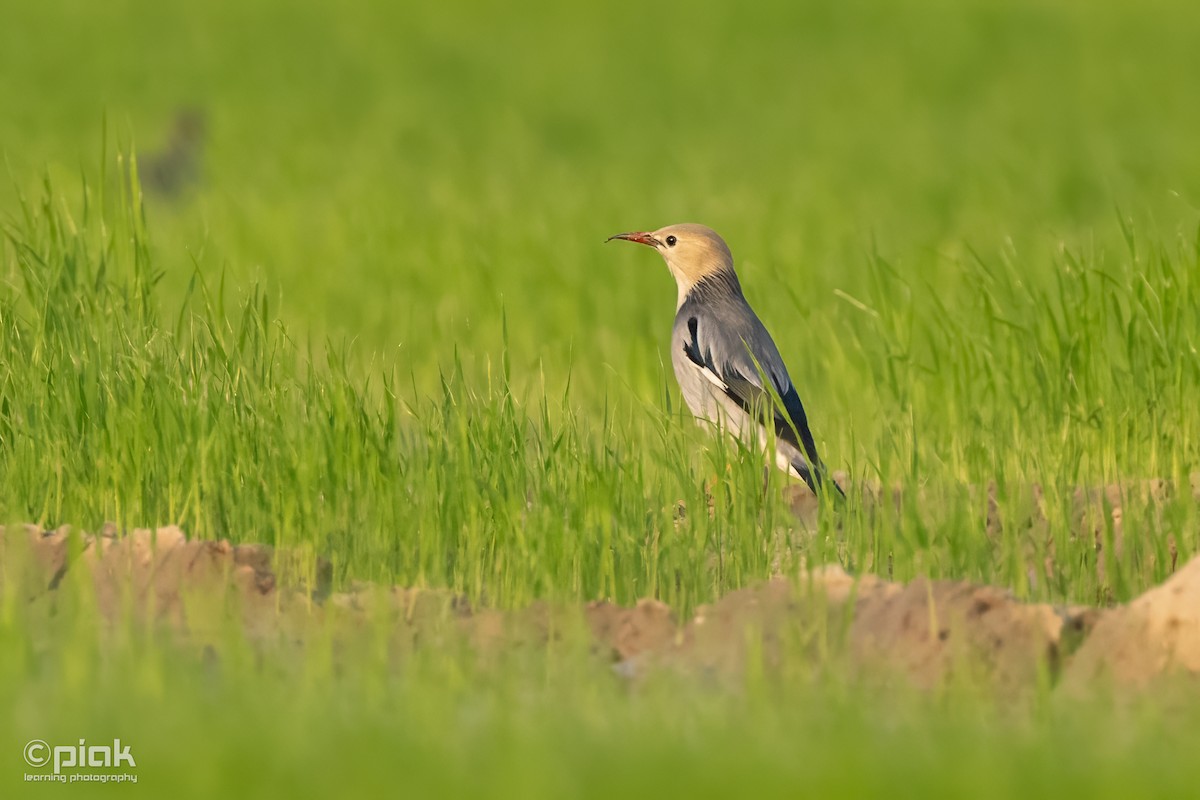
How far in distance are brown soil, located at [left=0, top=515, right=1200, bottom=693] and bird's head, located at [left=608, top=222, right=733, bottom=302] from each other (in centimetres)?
300

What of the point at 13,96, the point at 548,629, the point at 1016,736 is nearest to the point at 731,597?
the point at 548,629

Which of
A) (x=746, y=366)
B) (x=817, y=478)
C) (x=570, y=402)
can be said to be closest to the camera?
(x=817, y=478)

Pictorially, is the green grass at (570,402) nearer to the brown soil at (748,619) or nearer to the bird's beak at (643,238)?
the brown soil at (748,619)

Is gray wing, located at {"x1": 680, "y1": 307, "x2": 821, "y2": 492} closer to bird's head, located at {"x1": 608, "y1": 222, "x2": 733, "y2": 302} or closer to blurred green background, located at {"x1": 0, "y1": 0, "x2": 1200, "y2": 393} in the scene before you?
bird's head, located at {"x1": 608, "y1": 222, "x2": 733, "y2": 302}

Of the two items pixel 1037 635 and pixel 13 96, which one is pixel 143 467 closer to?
pixel 1037 635

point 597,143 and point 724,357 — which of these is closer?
point 724,357

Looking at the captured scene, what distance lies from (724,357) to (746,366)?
4.6 inches

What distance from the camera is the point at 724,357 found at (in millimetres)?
7820

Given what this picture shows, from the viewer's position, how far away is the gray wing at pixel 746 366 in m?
7.55

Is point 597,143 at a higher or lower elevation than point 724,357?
higher

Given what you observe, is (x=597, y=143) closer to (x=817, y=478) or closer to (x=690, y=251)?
(x=690, y=251)

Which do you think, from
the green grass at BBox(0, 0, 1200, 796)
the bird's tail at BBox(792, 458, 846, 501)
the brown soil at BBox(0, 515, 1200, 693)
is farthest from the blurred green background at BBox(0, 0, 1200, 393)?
the brown soil at BBox(0, 515, 1200, 693)

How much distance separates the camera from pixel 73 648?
4730 mm

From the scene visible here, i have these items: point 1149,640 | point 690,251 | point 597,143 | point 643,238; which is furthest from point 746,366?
point 597,143
